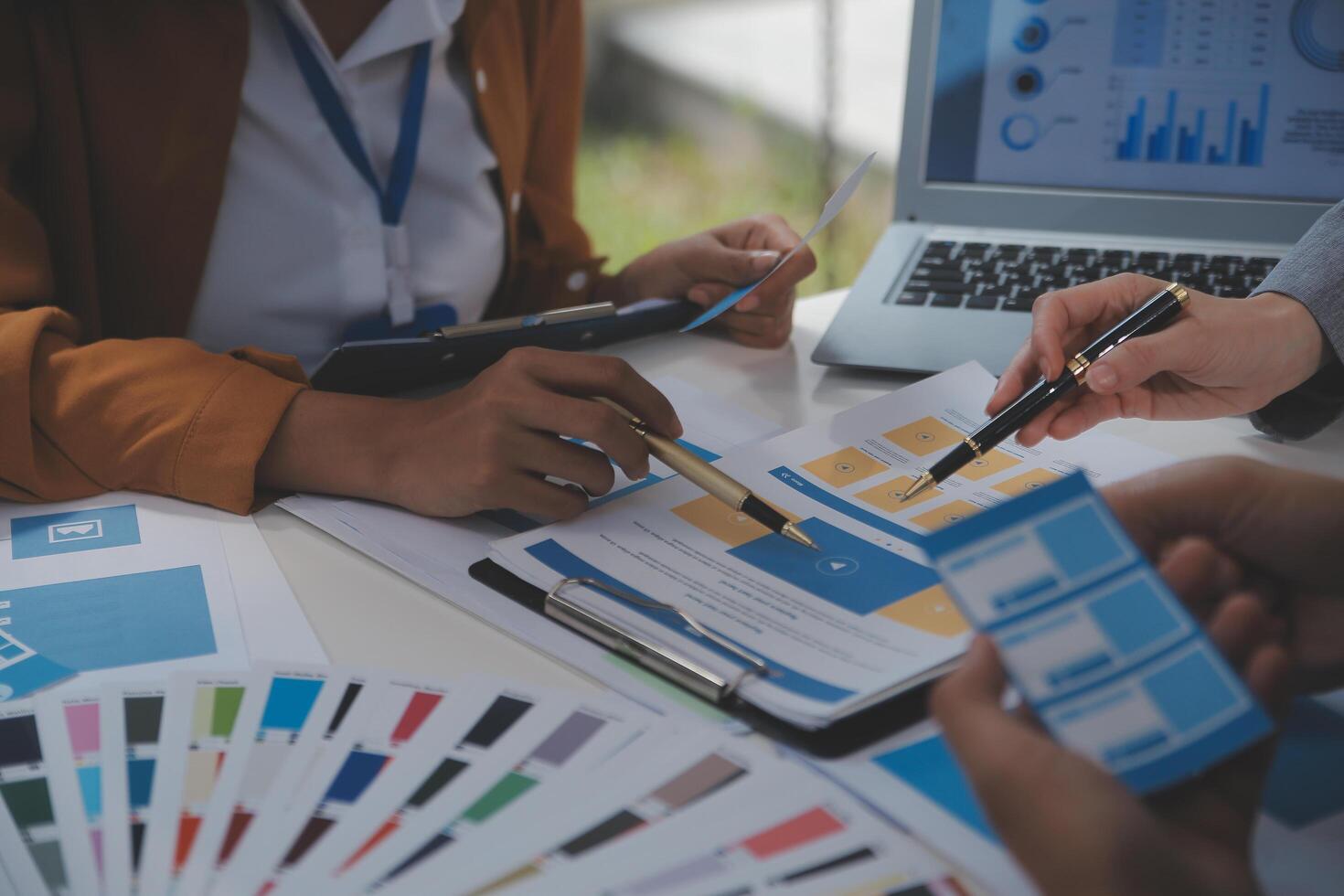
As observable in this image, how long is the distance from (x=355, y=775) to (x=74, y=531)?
0.37m

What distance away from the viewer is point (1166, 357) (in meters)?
0.82

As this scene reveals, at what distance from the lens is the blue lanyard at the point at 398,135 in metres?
1.04

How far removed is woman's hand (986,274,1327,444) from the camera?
2.70ft

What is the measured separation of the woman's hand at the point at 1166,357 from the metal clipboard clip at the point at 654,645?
341 mm

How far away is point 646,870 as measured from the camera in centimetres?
47

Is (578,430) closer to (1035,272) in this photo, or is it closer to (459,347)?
(459,347)

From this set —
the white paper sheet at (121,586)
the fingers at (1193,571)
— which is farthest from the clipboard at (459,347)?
the fingers at (1193,571)

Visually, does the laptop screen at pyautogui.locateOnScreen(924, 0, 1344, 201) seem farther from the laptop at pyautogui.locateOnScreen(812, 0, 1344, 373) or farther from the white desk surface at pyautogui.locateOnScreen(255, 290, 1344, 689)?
the white desk surface at pyautogui.locateOnScreen(255, 290, 1344, 689)

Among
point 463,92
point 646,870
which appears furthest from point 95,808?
point 463,92

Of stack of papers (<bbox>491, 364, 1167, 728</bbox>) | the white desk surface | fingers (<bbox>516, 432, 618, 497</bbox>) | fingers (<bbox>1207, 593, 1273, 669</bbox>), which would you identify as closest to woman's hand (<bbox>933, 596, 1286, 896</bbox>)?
fingers (<bbox>1207, 593, 1273, 669</bbox>)

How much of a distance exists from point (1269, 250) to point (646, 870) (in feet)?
3.32

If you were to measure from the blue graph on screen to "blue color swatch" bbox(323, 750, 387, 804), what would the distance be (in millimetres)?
1031

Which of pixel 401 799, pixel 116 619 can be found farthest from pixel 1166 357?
pixel 116 619

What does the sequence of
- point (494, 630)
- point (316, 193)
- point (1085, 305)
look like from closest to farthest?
point (494, 630)
point (1085, 305)
point (316, 193)
